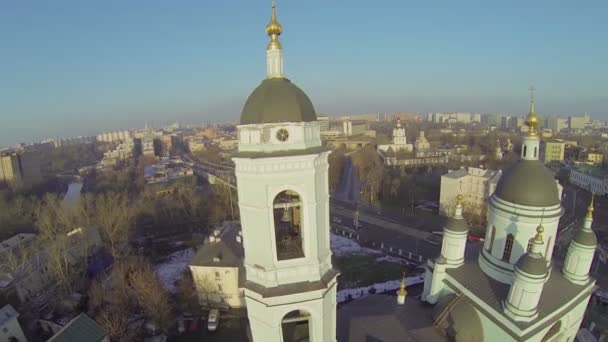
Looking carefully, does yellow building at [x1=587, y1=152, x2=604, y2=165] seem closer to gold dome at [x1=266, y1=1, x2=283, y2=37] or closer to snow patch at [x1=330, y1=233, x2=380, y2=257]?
snow patch at [x1=330, y1=233, x2=380, y2=257]

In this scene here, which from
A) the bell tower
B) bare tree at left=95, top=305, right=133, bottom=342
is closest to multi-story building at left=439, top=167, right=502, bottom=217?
bare tree at left=95, top=305, right=133, bottom=342

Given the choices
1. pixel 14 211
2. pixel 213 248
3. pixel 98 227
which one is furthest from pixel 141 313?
pixel 14 211

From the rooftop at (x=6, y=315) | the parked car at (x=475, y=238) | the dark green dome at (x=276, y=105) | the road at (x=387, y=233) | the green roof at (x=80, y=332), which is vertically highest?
the dark green dome at (x=276, y=105)

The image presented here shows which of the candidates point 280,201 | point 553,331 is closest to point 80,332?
point 280,201

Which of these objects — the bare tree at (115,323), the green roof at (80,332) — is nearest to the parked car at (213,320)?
Answer: the bare tree at (115,323)

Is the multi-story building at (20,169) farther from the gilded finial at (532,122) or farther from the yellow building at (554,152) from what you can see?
the yellow building at (554,152)

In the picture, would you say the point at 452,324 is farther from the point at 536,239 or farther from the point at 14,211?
the point at 14,211

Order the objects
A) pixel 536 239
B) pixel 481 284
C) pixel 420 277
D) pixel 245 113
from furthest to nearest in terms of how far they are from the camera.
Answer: pixel 420 277, pixel 481 284, pixel 536 239, pixel 245 113
